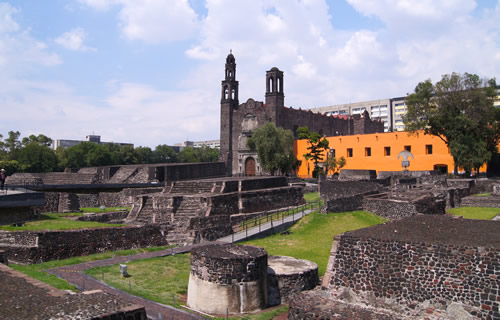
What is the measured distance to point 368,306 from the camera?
893 centimetres

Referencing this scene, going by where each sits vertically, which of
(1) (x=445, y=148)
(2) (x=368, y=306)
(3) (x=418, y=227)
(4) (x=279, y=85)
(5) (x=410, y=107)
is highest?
(4) (x=279, y=85)

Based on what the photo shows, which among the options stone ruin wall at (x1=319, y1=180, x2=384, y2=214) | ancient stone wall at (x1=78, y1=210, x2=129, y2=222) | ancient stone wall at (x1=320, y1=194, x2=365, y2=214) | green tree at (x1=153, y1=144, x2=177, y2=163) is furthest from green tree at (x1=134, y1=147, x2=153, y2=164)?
ancient stone wall at (x1=320, y1=194, x2=365, y2=214)

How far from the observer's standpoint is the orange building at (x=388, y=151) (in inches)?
1501

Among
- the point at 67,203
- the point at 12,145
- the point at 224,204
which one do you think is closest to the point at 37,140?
the point at 12,145

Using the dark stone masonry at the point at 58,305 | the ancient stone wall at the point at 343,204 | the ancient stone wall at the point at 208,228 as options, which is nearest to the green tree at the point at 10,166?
the ancient stone wall at the point at 208,228

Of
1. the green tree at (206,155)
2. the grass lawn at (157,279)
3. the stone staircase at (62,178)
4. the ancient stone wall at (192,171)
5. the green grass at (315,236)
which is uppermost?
the green tree at (206,155)

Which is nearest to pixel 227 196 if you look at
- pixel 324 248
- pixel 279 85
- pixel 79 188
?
pixel 324 248

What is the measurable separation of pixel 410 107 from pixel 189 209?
900 inches

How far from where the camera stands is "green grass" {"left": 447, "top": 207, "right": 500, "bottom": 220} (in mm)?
19484

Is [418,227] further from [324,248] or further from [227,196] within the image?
[227,196]

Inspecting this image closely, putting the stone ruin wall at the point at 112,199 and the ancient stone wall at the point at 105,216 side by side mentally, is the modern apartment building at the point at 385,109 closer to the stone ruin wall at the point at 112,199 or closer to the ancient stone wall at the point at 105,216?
the stone ruin wall at the point at 112,199

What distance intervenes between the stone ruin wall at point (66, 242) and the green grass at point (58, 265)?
1.02 ft

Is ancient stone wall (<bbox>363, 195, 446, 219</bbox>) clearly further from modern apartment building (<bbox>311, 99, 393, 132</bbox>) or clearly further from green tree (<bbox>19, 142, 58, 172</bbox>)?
modern apartment building (<bbox>311, 99, 393, 132</bbox>)

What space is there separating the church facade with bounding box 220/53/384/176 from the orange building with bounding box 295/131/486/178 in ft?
17.0
